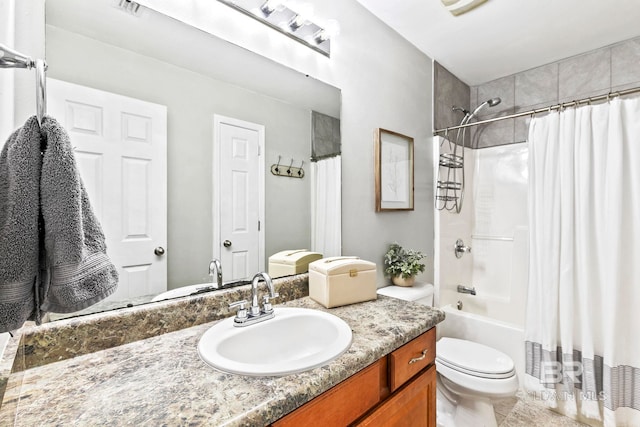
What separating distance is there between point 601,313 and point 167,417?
210 cm

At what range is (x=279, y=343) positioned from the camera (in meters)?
1.02

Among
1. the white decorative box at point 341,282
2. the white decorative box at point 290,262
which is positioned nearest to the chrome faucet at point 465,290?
the white decorative box at point 341,282

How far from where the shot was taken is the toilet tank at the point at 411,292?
1652mm

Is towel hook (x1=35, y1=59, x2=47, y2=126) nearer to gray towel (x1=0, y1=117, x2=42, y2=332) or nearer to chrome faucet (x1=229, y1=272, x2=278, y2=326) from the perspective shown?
gray towel (x1=0, y1=117, x2=42, y2=332)

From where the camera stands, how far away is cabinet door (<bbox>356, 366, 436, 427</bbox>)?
0.87 metres

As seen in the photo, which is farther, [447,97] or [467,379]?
[447,97]

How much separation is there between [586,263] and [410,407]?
1.35 metres

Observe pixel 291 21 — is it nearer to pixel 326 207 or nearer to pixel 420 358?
pixel 326 207

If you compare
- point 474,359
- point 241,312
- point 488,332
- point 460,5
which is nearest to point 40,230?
point 241,312

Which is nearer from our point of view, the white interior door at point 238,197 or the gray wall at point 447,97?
the white interior door at point 238,197

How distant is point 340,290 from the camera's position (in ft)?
3.95

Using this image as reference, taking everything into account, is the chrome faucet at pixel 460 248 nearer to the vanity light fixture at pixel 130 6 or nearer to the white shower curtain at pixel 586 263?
the white shower curtain at pixel 586 263

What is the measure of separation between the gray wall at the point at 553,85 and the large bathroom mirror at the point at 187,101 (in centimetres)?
195

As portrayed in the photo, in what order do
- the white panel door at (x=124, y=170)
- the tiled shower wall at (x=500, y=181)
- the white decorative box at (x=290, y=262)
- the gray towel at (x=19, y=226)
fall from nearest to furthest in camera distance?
the gray towel at (x=19, y=226) < the white panel door at (x=124, y=170) < the white decorative box at (x=290, y=262) < the tiled shower wall at (x=500, y=181)
